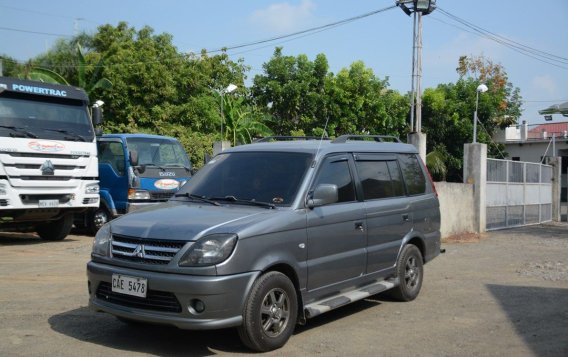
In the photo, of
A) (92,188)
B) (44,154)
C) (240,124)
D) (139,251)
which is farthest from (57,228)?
(240,124)

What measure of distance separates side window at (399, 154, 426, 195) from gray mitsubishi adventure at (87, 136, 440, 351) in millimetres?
100

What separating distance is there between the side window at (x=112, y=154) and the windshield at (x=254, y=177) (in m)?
7.90

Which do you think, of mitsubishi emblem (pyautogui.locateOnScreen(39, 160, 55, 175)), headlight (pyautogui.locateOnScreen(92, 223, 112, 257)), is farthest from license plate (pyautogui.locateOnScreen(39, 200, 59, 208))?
headlight (pyautogui.locateOnScreen(92, 223, 112, 257))

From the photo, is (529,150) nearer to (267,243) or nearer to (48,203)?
(48,203)

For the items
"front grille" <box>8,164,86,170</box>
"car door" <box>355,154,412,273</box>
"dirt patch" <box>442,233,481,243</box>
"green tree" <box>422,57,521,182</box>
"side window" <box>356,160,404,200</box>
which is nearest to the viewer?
"car door" <box>355,154,412,273</box>

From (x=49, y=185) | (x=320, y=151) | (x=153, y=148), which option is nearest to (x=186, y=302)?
(x=320, y=151)

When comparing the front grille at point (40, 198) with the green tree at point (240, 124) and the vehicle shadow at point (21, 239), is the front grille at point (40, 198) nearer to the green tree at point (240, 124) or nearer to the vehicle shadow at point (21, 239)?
the vehicle shadow at point (21, 239)

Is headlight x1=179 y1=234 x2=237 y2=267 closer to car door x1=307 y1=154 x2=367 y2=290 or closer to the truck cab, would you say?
car door x1=307 y1=154 x2=367 y2=290

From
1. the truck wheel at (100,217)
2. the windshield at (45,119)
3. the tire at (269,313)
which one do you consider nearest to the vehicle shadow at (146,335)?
the tire at (269,313)

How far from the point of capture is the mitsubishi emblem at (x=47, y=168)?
1211 centimetres

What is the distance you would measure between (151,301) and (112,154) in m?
9.94

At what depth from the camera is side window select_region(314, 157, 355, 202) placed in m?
6.43

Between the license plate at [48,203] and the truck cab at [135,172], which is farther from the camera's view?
the truck cab at [135,172]

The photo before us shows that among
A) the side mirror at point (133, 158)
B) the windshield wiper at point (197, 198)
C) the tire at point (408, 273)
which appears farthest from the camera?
the side mirror at point (133, 158)
